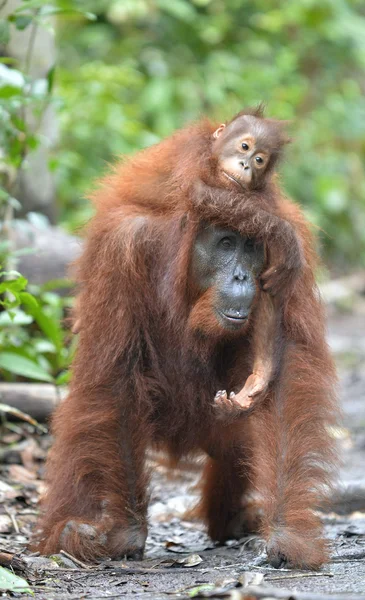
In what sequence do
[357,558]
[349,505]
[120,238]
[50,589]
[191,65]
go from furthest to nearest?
[191,65] → [349,505] → [120,238] → [357,558] → [50,589]

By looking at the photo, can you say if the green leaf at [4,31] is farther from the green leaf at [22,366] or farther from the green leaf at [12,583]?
the green leaf at [12,583]

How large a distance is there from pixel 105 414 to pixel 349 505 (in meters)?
1.53

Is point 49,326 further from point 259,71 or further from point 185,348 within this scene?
point 259,71

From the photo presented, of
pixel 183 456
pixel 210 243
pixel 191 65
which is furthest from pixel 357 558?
pixel 191 65

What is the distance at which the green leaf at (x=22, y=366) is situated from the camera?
15.0 feet

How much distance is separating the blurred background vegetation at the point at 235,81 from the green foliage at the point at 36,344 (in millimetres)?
4021

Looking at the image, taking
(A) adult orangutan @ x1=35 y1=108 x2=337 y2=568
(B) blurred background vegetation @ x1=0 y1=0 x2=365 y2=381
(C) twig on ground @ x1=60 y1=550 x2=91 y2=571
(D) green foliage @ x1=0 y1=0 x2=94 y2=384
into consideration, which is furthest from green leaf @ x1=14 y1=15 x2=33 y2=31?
(B) blurred background vegetation @ x1=0 y1=0 x2=365 y2=381

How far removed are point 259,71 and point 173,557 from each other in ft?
31.6

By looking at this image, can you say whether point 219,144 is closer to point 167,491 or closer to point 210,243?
point 210,243

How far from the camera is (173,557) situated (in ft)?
11.5

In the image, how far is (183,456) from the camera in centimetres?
389

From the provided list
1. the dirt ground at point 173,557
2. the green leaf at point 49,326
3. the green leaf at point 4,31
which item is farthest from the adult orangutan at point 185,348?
the green leaf at point 49,326

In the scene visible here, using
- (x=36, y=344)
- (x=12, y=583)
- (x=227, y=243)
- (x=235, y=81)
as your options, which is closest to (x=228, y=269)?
(x=227, y=243)

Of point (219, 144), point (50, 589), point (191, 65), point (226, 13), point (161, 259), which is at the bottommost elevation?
point (50, 589)
